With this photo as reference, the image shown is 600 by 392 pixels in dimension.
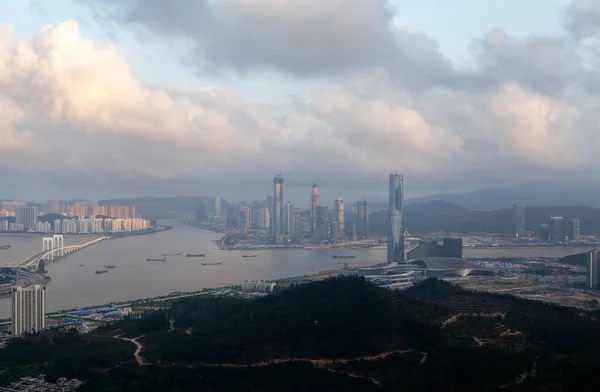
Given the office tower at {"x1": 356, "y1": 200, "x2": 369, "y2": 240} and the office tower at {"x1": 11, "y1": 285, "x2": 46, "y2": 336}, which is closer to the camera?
the office tower at {"x1": 11, "y1": 285, "x2": 46, "y2": 336}

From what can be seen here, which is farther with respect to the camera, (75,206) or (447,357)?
(75,206)

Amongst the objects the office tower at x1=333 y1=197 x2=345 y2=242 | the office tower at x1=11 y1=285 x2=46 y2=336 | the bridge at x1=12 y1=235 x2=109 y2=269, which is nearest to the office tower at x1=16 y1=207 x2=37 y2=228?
the bridge at x1=12 y1=235 x2=109 y2=269

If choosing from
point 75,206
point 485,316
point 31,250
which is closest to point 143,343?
point 485,316

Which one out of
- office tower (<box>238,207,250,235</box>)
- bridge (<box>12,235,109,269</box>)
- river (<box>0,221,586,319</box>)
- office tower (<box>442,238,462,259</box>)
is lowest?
river (<box>0,221,586,319</box>)

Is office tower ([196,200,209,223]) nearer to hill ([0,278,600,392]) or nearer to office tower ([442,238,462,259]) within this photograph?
office tower ([442,238,462,259])

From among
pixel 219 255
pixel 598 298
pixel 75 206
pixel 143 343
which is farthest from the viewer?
pixel 75 206

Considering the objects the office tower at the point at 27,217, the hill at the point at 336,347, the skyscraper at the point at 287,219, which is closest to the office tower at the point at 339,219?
the skyscraper at the point at 287,219

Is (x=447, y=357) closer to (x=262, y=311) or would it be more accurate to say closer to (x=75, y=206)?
(x=262, y=311)
